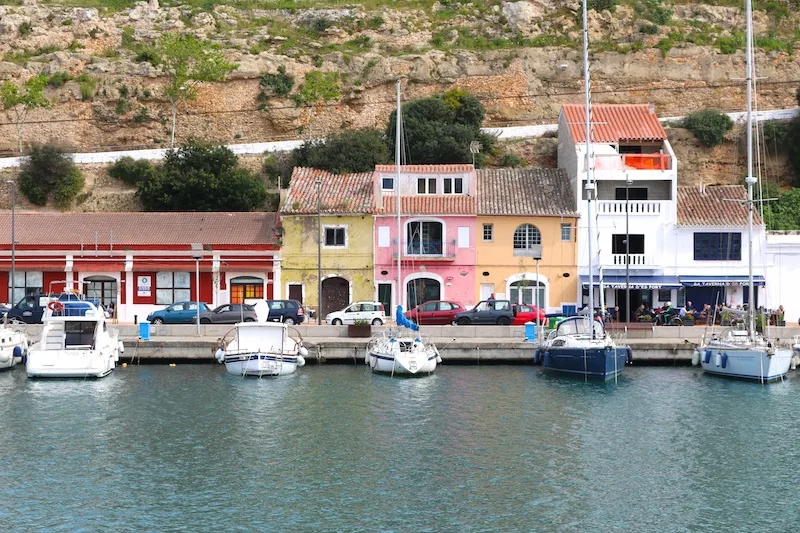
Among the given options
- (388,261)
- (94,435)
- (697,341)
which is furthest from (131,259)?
(697,341)

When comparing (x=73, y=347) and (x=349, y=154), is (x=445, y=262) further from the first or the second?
(x=73, y=347)

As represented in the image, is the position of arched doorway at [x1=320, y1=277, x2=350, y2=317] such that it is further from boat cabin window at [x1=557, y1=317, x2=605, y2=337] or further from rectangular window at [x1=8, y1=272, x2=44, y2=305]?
boat cabin window at [x1=557, y1=317, x2=605, y2=337]

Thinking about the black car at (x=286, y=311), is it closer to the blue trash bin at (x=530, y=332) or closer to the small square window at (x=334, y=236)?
the small square window at (x=334, y=236)

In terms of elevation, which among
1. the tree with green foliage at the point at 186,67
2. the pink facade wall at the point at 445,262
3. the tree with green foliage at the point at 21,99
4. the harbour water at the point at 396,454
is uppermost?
the tree with green foliage at the point at 186,67

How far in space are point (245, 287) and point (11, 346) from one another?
15.2 metres

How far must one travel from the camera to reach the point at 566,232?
56.8m

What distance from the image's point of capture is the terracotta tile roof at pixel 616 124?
59.6 metres

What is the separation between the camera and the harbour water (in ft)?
81.4

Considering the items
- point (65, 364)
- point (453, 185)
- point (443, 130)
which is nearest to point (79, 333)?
point (65, 364)

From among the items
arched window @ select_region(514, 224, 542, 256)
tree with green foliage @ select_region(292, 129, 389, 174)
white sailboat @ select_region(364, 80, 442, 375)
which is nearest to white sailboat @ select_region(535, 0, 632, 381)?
white sailboat @ select_region(364, 80, 442, 375)

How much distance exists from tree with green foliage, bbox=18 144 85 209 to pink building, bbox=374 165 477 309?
2390 centimetres

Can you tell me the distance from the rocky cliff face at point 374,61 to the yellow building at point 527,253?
1944 centimetres

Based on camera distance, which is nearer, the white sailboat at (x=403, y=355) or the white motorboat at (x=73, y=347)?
the white motorboat at (x=73, y=347)

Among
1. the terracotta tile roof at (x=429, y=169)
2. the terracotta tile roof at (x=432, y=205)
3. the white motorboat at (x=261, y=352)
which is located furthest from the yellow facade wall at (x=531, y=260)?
the white motorboat at (x=261, y=352)
